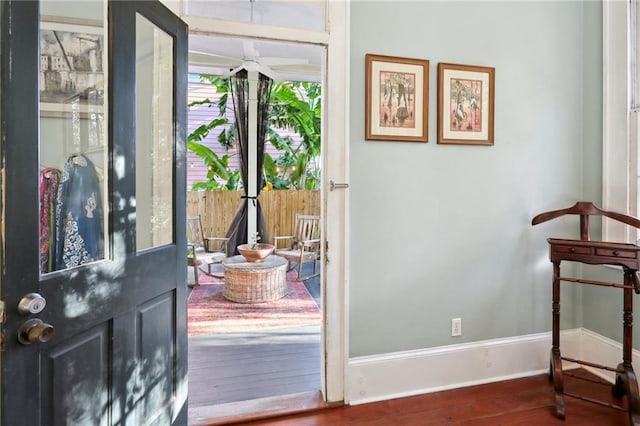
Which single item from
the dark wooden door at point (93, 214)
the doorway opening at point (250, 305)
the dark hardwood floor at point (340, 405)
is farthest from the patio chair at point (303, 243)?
the dark wooden door at point (93, 214)

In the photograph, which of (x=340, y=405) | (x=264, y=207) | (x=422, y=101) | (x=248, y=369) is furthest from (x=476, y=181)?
(x=264, y=207)

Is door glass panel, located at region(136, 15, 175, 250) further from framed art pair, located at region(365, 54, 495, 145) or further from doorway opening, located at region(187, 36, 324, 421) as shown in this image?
framed art pair, located at region(365, 54, 495, 145)

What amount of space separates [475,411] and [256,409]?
1291 millimetres

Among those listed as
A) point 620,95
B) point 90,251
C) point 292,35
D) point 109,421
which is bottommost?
point 109,421

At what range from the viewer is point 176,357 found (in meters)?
1.77

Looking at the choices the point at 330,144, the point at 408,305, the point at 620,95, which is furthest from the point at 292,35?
the point at 620,95

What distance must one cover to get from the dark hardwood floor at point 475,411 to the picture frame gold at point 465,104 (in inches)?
64.1

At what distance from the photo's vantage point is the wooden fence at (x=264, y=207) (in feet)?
21.2

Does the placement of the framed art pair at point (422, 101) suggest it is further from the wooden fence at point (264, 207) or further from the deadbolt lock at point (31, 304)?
the wooden fence at point (264, 207)

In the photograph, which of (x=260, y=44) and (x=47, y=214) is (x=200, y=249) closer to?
(x=260, y=44)

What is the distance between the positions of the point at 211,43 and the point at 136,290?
10.7 ft

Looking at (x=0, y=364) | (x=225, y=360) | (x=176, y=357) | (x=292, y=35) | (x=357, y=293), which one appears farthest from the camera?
(x=225, y=360)

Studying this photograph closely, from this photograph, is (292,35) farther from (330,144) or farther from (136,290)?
(136,290)

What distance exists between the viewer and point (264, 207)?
661 cm
